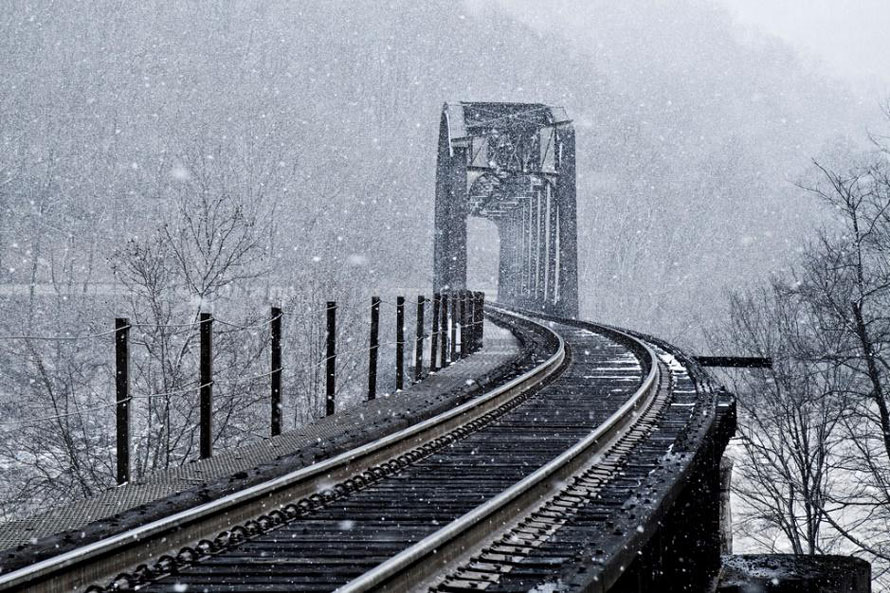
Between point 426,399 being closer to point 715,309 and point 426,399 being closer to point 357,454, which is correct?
point 357,454

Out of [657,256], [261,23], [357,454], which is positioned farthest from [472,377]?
[261,23]

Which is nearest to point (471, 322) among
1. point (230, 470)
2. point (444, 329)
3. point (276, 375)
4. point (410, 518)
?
point (444, 329)

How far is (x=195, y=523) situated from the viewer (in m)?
4.54

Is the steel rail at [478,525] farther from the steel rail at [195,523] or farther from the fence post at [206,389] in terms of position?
the fence post at [206,389]

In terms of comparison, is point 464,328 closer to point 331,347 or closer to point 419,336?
point 419,336

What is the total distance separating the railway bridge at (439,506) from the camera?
3.92m

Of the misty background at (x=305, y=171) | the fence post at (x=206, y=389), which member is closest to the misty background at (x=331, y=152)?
the misty background at (x=305, y=171)

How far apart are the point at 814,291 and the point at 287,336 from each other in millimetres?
23737

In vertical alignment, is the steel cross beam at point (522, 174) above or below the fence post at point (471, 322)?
above

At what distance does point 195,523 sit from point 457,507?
148cm

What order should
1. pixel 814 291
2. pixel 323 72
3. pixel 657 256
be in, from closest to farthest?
pixel 814 291 → pixel 657 256 → pixel 323 72

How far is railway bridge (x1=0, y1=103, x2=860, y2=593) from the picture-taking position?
3.92 m

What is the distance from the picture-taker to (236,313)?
42031mm

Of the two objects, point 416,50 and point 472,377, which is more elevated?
point 416,50
